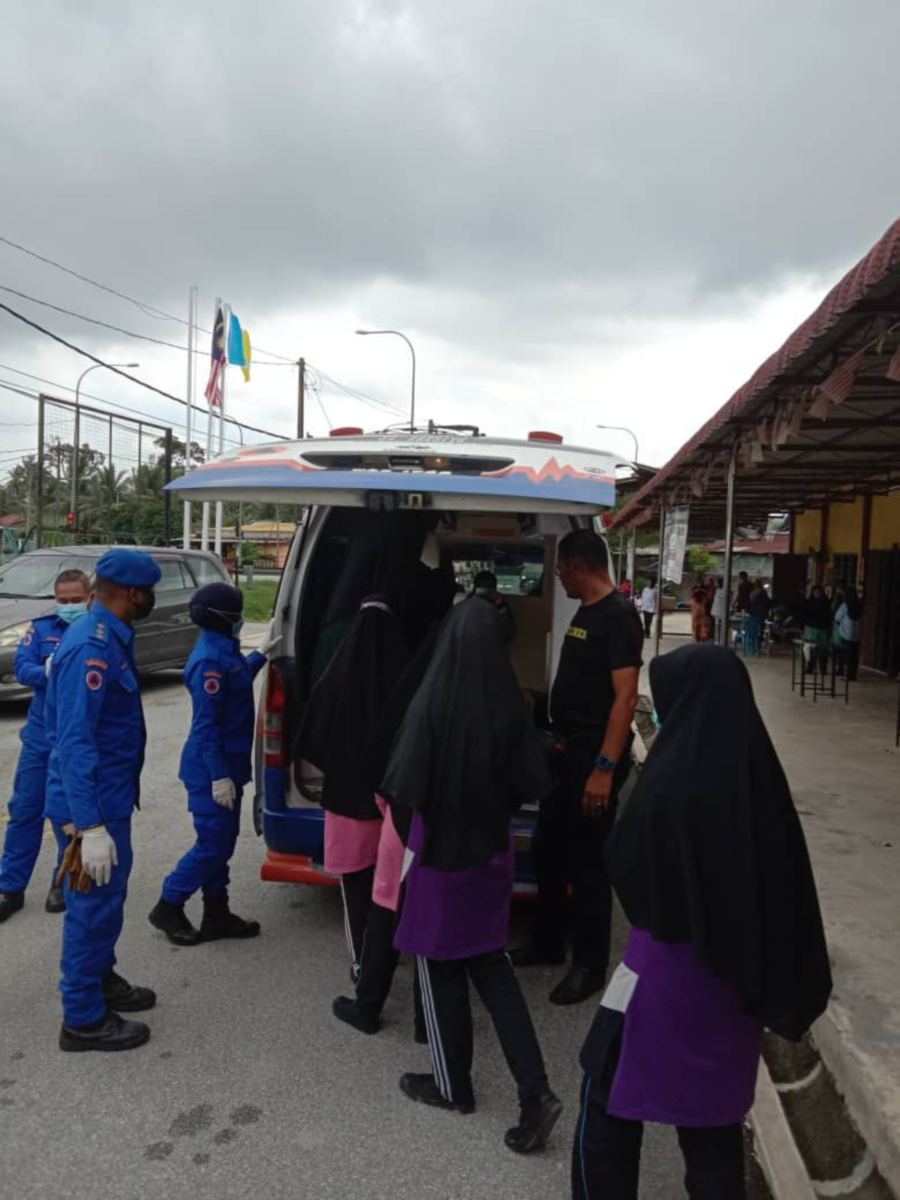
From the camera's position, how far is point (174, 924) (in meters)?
4.08

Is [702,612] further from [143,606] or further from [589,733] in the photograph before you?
[143,606]

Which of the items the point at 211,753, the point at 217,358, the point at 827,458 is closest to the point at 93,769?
the point at 211,753

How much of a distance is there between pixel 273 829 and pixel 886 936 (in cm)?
284

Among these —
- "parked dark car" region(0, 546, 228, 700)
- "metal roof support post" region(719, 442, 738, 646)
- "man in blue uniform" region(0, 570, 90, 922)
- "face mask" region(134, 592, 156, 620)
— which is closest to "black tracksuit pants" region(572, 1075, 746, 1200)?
"face mask" region(134, 592, 156, 620)

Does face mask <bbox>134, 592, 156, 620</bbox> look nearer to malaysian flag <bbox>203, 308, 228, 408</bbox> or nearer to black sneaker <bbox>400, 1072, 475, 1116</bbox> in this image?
black sneaker <bbox>400, 1072, 475, 1116</bbox>

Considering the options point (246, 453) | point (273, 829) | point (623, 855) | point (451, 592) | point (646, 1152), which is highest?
point (246, 453)

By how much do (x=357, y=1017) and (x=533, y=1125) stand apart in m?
0.91

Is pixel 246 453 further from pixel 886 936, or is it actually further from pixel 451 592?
pixel 886 936

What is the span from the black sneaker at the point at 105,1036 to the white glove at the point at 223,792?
948 millimetres

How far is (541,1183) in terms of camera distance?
2.57m

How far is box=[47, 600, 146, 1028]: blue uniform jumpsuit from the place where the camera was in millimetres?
3100

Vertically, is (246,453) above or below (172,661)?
above

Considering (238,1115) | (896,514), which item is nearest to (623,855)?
(238,1115)

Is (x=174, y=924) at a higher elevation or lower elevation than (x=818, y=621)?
lower
